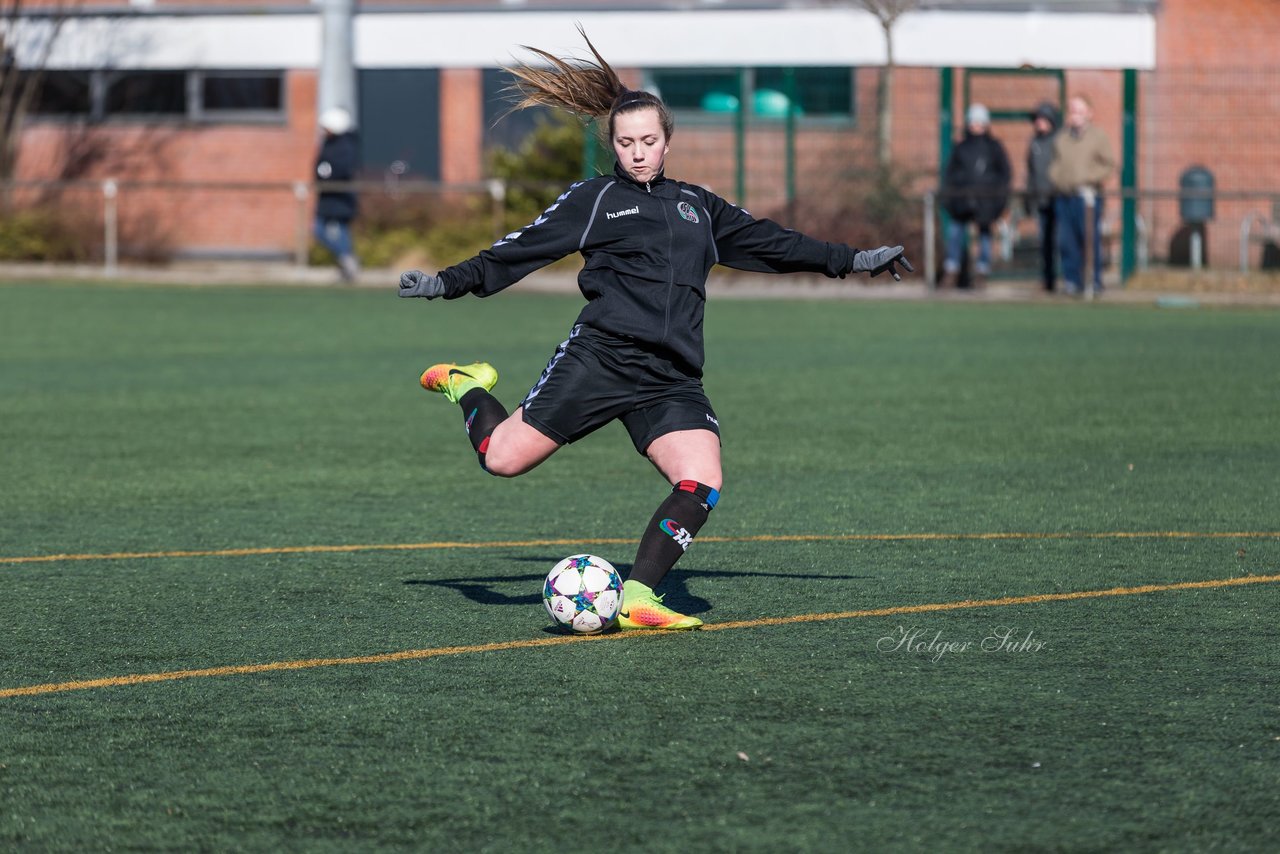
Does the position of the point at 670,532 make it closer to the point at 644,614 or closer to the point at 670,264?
the point at 644,614

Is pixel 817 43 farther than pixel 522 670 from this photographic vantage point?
Yes

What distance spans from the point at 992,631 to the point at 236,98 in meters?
29.9

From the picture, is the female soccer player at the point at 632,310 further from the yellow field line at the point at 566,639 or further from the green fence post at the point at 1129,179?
the green fence post at the point at 1129,179

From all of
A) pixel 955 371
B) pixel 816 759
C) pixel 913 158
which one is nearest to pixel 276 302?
pixel 913 158

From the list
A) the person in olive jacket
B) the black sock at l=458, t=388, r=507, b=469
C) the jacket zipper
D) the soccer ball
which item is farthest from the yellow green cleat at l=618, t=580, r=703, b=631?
the person in olive jacket

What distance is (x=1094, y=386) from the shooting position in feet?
48.4

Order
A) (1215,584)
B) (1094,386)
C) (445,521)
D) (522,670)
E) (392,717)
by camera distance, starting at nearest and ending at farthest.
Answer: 1. (392,717)
2. (522,670)
3. (1215,584)
4. (445,521)
5. (1094,386)

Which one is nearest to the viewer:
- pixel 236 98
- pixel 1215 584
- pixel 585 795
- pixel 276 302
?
pixel 585 795

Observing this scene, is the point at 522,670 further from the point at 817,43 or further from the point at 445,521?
the point at 817,43

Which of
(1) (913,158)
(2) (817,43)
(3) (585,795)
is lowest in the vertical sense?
(3) (585,795)

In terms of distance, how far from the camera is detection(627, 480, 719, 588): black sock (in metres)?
6.52

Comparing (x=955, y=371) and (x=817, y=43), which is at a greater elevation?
(x=817, y=43)

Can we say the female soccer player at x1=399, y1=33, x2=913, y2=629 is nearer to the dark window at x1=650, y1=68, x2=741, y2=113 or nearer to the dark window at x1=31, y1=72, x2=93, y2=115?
the dark window at x1=650, y1=68, x2=741, y2=113

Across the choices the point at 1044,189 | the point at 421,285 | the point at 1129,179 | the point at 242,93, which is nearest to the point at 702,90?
the point at 1129,179
